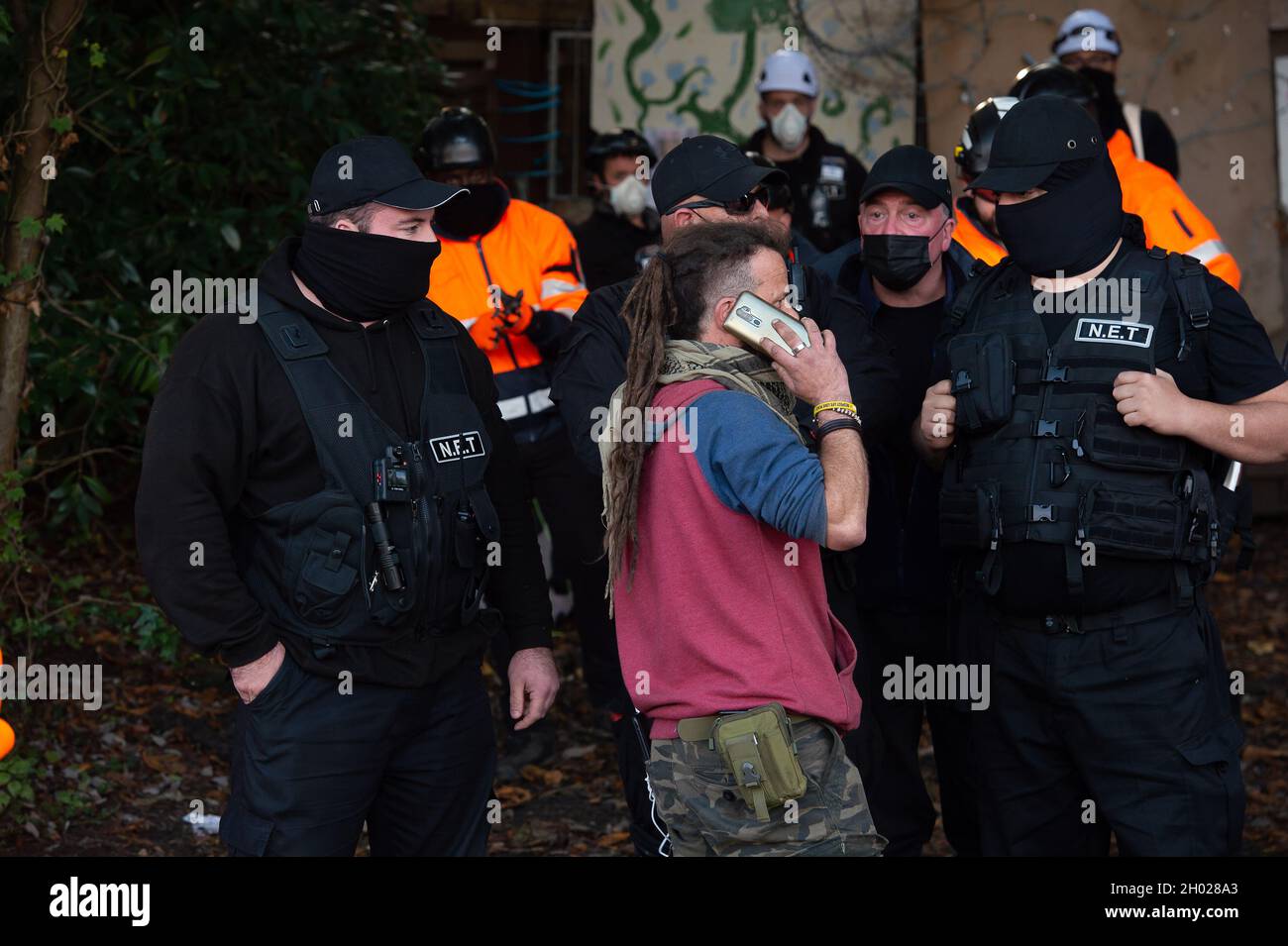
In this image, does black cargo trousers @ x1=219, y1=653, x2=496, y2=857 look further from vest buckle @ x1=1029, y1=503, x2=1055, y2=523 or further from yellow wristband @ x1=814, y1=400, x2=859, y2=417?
vest buckle @ x1=1029, y1=503, x2=1055, y2=523

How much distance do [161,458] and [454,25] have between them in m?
6.46

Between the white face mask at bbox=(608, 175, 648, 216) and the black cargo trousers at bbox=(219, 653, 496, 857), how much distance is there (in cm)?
348

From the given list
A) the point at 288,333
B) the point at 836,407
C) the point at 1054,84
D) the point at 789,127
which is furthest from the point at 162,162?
the point at 836,407

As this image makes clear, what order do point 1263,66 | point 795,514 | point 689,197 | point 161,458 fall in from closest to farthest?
point 795,514, point 161,458, point 689,197, point 1263,66

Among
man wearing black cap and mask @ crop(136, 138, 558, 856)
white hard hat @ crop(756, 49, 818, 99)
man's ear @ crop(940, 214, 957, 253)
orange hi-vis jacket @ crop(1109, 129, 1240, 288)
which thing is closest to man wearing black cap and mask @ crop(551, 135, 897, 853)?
man wearing black cap and mask @ crop(136, 138, 558, 856)

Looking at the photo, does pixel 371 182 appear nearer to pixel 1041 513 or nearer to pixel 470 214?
pixel 1041 513

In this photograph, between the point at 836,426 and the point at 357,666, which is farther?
the point at 357,666

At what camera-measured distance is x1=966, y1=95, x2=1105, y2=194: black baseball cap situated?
11.5 ft

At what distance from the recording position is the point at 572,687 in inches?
270

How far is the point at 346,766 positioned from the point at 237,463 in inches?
26.7

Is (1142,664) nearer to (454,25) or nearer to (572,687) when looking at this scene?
(572,687)

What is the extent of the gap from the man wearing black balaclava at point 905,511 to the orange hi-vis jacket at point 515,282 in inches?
54.9

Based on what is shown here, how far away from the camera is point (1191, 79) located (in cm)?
Result: 879
